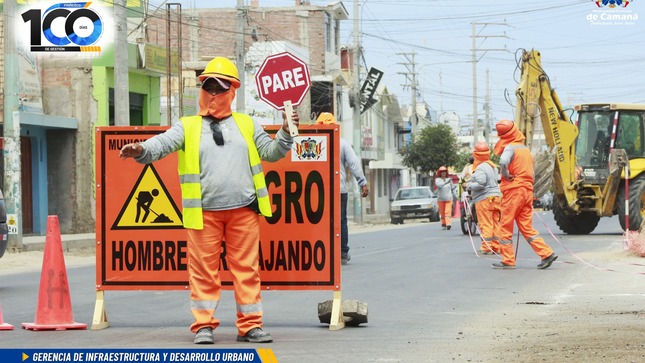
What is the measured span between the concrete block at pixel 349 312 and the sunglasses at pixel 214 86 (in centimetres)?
208

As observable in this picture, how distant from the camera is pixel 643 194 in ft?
86.9

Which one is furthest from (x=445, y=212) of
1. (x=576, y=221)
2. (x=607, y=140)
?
(x=607, y=140)

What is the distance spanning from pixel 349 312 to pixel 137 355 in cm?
239

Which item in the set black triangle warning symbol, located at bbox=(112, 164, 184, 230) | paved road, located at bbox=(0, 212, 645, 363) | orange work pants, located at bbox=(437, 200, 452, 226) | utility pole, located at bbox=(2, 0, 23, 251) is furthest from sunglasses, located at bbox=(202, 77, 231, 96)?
orange work pants, located at bbox=(437, 200, 452, 226)

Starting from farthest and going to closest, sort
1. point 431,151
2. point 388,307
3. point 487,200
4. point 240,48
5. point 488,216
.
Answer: point 431,151, point 240,48, point 487,200, point 488,216, point 388,307

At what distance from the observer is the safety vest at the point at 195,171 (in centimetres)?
875

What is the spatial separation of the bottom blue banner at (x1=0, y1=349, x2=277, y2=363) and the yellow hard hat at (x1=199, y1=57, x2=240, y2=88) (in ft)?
6.53

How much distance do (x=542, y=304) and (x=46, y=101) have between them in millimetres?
26134

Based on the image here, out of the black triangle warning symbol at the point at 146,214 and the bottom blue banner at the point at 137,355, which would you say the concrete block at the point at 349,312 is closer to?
the black triangle warning symbol at the point at 146,214

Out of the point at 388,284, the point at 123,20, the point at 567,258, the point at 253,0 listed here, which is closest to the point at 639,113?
the point at 567,258

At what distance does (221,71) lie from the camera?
8781 mm

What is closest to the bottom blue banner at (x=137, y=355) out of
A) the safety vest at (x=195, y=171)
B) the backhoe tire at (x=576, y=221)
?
the safety vest at (x=195, y=171)

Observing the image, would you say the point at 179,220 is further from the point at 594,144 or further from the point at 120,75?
the point at 594,144

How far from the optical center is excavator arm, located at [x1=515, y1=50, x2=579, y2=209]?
26.6 meters
